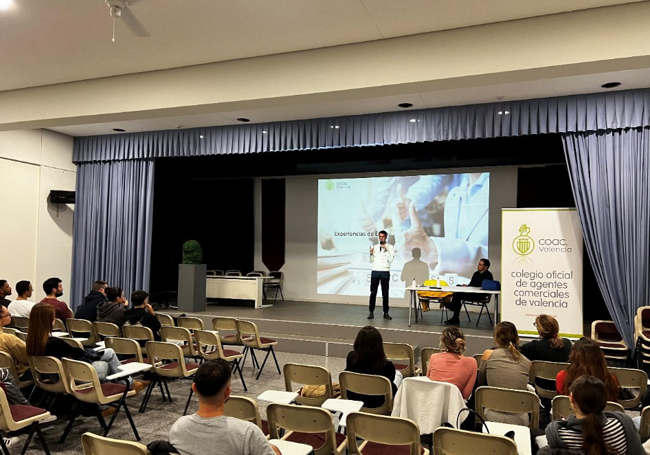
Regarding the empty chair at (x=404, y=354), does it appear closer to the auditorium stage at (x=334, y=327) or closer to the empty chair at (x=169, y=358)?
the empty chair at (x=169, y=358)

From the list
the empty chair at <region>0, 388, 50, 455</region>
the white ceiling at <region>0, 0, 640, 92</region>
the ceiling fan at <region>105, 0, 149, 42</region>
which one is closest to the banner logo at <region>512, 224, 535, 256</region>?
the white ceiling at <region>0, 0, 640, 92</region>

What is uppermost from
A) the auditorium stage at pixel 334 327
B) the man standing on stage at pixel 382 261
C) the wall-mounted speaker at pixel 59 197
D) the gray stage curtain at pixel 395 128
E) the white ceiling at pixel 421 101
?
the white ceiling at pixel 421 101

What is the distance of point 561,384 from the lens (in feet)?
11.6

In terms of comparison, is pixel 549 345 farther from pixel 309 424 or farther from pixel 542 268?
pixel 542 268

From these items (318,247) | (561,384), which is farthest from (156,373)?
(318,247)

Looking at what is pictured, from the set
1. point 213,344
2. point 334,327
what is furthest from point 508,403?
point 334,327

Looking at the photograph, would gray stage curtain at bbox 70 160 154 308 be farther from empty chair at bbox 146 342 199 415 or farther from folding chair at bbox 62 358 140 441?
folding chair at bbox 62 358 140 441

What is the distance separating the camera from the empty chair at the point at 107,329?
18.4ft

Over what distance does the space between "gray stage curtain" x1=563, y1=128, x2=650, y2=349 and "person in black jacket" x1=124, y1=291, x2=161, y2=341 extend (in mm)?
5682

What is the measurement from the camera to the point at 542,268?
23.4 ft

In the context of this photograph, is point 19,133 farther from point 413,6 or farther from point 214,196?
point 413,6

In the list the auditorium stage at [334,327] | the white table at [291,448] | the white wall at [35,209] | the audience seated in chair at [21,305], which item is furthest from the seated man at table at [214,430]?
the white wall at [35,209]

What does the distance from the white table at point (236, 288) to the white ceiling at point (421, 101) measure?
3.23 metres

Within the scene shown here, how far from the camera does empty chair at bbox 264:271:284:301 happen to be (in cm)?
1180
